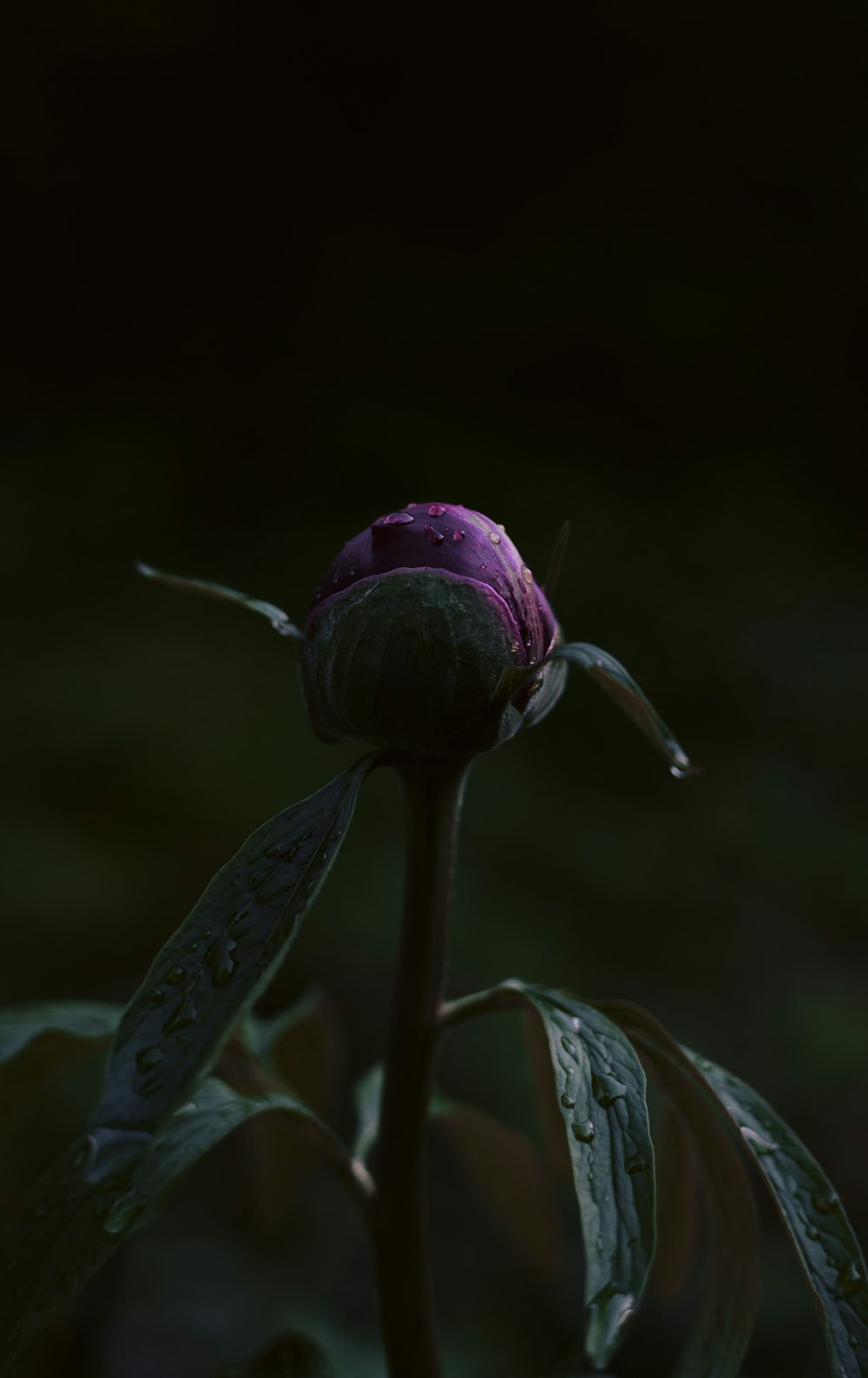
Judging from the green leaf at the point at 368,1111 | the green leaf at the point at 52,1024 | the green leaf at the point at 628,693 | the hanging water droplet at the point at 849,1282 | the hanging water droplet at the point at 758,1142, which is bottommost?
the green leaf at the point at 368,1111

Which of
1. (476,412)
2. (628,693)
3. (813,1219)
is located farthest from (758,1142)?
(476,412)

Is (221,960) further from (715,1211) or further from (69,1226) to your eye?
(715,1211)

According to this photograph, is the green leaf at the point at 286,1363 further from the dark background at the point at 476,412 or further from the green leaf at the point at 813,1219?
the dark background at the point at 476,412

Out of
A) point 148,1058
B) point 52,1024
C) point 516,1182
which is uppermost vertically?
point 148,1058

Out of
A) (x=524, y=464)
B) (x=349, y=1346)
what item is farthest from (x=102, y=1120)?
(x=524, y=464)

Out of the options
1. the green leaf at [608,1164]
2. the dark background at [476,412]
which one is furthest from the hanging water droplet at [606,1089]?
the dark background at [476,412]

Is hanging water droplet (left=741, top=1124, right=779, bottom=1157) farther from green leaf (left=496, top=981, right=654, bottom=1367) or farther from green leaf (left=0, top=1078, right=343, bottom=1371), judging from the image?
green leaf (left=0, top=1078, right=343, bottom=1371)
